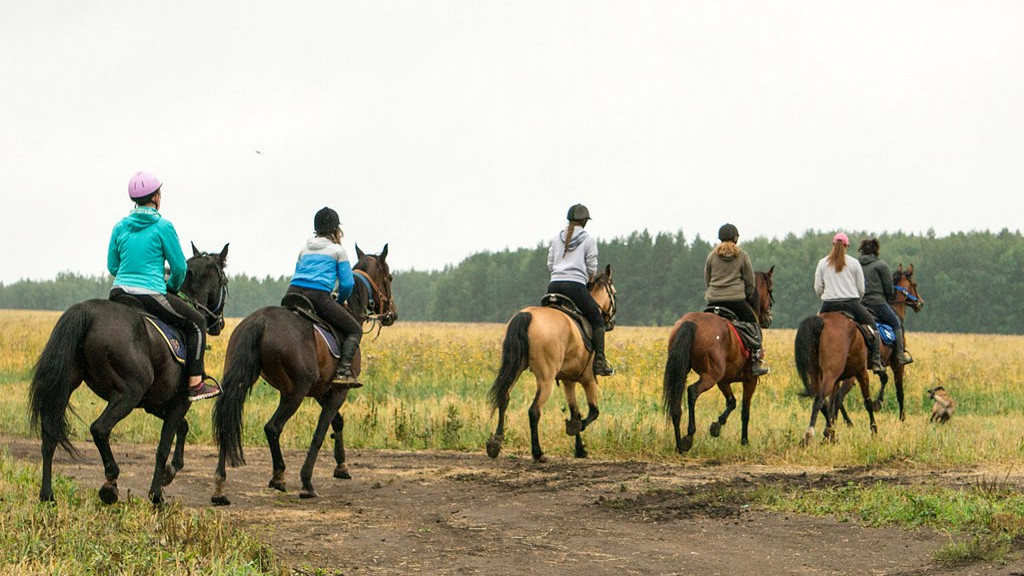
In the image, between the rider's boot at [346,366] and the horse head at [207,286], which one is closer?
the horse head at [207,286]

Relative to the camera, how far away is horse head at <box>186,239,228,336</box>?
11070mm

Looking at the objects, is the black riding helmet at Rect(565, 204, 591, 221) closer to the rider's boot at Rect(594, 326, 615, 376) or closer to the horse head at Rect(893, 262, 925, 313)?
the rider's boot at Rect(594, 326, 615, 376)

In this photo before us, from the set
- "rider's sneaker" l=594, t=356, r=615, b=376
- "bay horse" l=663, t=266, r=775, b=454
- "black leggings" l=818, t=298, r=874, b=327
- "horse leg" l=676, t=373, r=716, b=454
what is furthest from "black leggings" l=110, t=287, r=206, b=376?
"black leggings" l=818, t=298, r=874, b=327

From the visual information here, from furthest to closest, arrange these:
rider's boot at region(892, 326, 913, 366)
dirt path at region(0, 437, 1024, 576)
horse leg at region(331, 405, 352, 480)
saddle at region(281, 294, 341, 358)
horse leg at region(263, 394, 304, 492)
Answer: rider's boot at region(892, 326, 913, 366), horse leg at region(331, 405, 352, 480), saddle at region(281, 294, 341, 358), horse leg at region(263, 394, 304, 492), dirt path at region(0, 437, 1024, 576)

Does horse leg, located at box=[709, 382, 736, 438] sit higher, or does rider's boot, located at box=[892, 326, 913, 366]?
rider's boot, located at box=[892, 326, 913, 366]

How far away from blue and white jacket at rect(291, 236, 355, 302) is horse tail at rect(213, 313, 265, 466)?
2.62 ft

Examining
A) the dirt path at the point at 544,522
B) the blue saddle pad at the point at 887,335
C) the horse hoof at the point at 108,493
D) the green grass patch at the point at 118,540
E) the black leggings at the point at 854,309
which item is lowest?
the dirt path at the point at 544,522

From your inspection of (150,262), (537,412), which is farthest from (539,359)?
(150,262)

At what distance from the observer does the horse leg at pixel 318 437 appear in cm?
1094

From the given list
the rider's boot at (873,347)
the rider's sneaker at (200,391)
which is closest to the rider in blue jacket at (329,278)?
the rider's sneaker at (200,391)

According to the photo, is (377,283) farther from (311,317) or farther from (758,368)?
(758,368)

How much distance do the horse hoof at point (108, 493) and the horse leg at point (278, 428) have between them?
171cm

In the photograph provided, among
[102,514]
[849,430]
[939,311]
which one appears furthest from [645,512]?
[939,311]

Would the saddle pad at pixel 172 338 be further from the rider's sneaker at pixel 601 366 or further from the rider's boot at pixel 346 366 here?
the rider's sneaker at pixel 601 366
